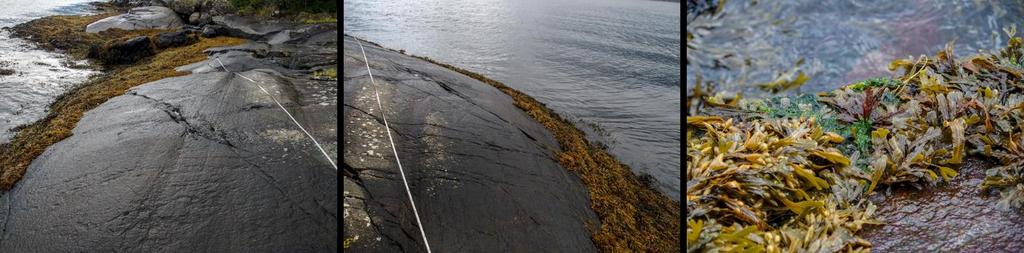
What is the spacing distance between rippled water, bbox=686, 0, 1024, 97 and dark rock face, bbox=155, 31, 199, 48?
1.38 meters

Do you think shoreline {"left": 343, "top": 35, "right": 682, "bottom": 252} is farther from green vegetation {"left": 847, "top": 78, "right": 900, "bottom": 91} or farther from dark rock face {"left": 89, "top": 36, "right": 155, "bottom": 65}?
green vegetation {"left": 847, "top": 78, "right": 900, "bottom": 91}

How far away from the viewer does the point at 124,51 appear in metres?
1.51

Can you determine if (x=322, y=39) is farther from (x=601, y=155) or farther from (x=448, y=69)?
(x=601, y=155)

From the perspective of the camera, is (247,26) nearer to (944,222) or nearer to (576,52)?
(576,52)

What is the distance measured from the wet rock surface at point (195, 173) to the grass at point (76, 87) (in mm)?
24

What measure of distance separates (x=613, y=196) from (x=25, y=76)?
57.0 inches

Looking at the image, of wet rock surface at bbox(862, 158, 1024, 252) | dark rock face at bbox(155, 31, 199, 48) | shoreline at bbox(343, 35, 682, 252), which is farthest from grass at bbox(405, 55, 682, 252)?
dark rock face at bbox(155, 31, 199, 48)

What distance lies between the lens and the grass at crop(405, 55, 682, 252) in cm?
141

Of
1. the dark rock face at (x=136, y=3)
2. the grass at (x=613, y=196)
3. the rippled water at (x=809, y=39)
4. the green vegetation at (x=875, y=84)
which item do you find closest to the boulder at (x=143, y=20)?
the dark rock face at (x=136, y=3)

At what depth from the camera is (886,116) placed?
5.88ft

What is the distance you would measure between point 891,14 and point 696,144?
911mm

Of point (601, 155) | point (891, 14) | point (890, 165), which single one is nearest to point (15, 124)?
point (601, 155)

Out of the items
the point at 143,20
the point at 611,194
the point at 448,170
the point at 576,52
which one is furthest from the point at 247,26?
the point at 611,194

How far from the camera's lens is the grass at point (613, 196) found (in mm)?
1406
